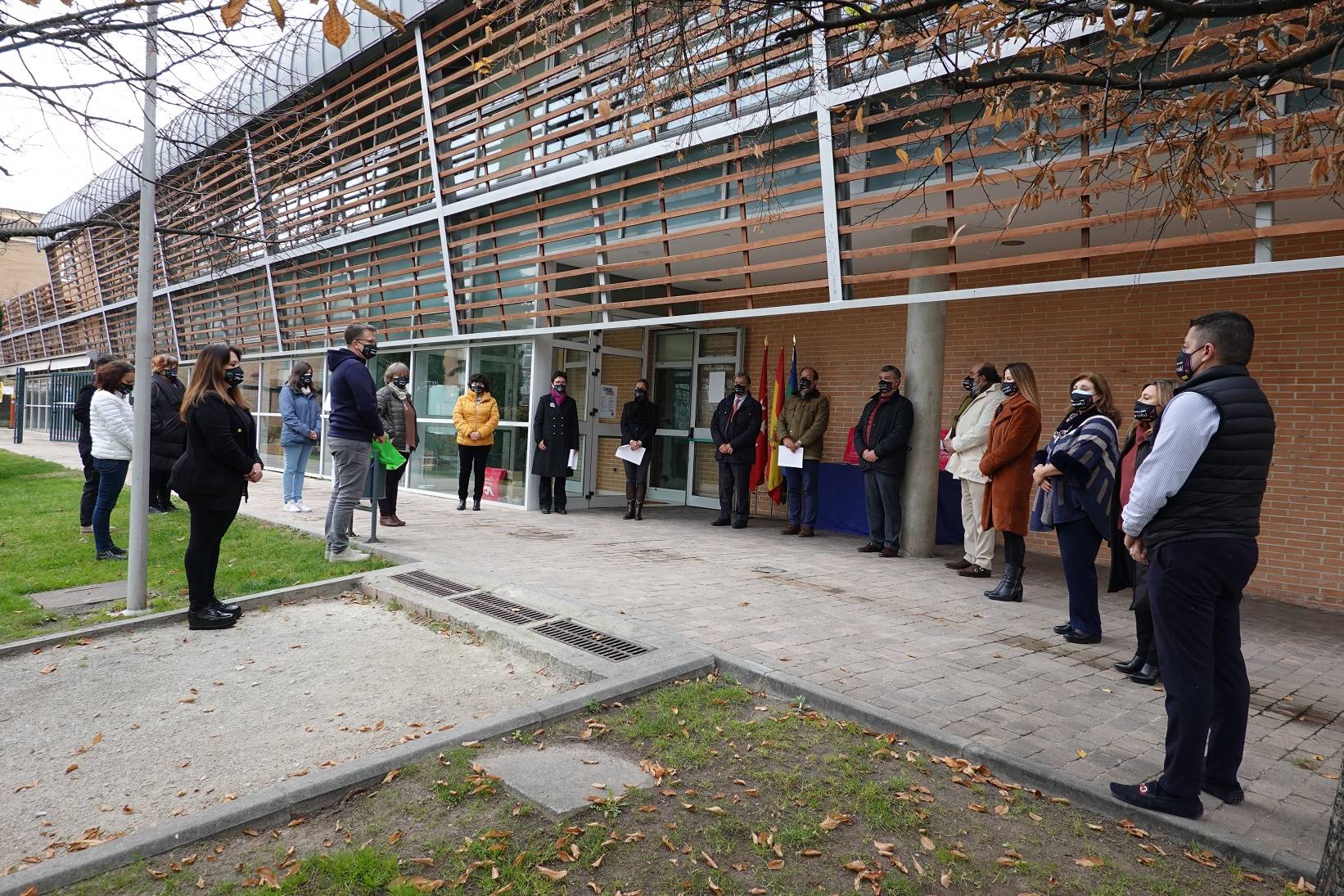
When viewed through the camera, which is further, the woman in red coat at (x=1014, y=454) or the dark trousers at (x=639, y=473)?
the dark trousers at (x=639, y=473)

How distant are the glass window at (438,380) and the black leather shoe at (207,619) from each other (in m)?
7.09

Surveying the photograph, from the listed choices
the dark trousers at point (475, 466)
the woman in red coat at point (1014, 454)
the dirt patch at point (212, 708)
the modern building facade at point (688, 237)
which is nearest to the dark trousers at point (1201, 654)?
the modern building facade at point (688, 237)

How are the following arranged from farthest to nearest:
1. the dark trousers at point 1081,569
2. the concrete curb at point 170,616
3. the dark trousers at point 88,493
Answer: the dark trousers at point 88,493
the dark trousers at point 1081,569
the concrete curb at point 170,616

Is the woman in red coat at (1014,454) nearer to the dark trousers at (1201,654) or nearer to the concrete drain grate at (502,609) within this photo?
the dark trousers at (1201,654)

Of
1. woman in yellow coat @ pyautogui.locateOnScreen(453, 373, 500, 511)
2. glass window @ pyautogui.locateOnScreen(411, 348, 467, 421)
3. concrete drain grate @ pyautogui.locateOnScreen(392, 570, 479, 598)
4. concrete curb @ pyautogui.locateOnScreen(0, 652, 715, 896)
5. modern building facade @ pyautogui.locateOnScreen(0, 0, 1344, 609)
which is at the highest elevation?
modern building facade @ pyautogui.locateOnScreen(0, 0, 1344, 609)

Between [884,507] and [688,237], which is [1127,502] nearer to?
[884,507]

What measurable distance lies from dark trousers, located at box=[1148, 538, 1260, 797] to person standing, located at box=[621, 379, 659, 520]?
27.6ft

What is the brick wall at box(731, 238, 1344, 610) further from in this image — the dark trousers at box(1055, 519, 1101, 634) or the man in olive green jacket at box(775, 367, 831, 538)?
the dark trousers at box(1055, 519, 1101, 634)

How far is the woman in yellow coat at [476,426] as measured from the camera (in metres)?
11.1

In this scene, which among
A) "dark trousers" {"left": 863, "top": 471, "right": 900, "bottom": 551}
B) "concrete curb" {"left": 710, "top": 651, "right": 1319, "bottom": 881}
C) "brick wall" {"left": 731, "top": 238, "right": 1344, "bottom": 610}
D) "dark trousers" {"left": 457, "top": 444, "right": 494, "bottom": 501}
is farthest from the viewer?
"dark trousers" {"left": 457, "top": 444, "right": 494, "bottom": 501}

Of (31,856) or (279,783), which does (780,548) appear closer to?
(279,783)

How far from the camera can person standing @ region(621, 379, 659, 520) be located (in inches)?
448

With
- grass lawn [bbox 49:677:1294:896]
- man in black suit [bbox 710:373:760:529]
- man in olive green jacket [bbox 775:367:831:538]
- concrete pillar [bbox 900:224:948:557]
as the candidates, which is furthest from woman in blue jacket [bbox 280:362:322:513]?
grass lawn [bbox 49:677:1294:896]

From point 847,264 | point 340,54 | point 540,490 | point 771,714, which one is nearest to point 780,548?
point 847,264
